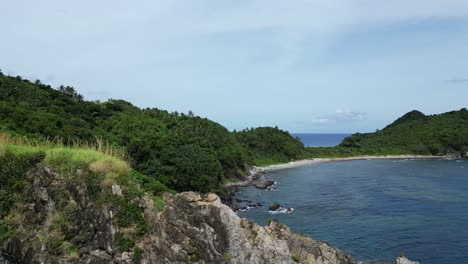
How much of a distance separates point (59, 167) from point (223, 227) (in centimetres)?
911

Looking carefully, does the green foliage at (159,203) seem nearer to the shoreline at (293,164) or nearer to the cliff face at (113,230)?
the cliff face at (113,230)

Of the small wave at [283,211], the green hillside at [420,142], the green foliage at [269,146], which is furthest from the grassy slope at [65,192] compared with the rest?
the green hillside at [420,142]

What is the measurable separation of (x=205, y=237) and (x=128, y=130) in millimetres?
60004

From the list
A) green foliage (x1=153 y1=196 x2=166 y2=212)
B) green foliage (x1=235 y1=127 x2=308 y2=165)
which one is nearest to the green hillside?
Answer: green foliage (x1=235 y1=127 x2=308 y2=165)

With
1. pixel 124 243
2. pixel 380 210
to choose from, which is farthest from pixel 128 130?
pixel 124 243

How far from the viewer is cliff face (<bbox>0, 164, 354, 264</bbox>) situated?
734 inches

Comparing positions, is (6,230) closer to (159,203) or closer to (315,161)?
(159,203)

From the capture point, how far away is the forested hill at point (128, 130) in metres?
46.6

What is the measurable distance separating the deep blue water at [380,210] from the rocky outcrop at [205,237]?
24.8 meters

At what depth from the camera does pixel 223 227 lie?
2138cm

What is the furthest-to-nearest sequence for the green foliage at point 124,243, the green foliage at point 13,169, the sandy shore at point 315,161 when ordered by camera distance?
the sandy shore at point 315,161
the green foliage at point 13,169
the green foliage at point 124,243

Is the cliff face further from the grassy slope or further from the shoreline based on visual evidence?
the shoreline

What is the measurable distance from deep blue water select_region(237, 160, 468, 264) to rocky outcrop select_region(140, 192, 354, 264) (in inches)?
976

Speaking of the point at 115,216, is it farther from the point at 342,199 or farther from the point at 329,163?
the point at 329,163
